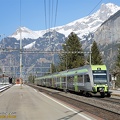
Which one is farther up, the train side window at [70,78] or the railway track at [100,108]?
the train side window at [70,78]

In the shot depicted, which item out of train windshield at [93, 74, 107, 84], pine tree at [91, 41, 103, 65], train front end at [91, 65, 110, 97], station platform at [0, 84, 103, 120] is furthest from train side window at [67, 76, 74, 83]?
pine tree at [91, 41, 103, 65]

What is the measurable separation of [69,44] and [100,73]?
67108mm

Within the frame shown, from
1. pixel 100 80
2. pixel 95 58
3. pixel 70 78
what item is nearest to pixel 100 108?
pixel 100 80

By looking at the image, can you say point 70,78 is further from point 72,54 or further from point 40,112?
point 72,54

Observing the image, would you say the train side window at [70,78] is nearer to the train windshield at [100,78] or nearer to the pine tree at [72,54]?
the train windshield at [100,78]

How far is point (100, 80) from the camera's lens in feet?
124

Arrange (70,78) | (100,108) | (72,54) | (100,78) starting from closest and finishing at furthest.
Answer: (100,108) → (100,78) → (70,78) → (72,54)

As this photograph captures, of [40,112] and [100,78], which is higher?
[100,78]

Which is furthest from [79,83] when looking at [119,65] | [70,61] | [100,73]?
[70,61]

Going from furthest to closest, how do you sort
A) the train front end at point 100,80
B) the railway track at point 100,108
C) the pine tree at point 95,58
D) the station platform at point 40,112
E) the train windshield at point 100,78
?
the pine tree at point 95,58 < the train windshield at point 100,78 < the train front end at point 100,80 < the railway track at point 100,108 < the station platform at point 40,112

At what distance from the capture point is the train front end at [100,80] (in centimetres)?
3722

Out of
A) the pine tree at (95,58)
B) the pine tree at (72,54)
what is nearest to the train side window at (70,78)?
the pine tree at (72,54)

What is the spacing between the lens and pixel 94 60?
105375mm

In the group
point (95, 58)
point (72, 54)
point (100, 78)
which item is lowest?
point (100, 78)
